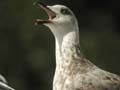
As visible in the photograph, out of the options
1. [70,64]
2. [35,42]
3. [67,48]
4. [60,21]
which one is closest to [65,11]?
[60,21]

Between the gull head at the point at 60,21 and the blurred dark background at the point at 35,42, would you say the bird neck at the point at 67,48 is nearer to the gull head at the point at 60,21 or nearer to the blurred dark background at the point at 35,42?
the gull head at the point at 60,21

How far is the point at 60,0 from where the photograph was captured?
13.8m

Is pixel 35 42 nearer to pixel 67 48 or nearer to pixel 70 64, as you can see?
pixel 67 48

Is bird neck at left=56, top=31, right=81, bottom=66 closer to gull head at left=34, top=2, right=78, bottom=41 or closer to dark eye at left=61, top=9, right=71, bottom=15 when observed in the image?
gull head at left=34, top=2, right=78, bottom=41

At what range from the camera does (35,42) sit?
14328 mm

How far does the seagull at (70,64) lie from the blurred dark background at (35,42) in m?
7.71

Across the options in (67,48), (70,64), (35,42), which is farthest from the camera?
(35,42)

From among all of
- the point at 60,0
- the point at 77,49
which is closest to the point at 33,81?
the point at 60,0

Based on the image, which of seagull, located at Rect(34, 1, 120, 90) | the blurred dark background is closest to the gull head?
seagull, located at Rect(34, 1, 120, 90)

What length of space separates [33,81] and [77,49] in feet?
29.0

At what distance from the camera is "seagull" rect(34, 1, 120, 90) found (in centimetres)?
510

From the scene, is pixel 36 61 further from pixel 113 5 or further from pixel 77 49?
pixel 77 49

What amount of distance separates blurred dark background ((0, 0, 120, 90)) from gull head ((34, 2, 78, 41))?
7.69 m

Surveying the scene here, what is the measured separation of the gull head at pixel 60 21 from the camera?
5.44 metres
